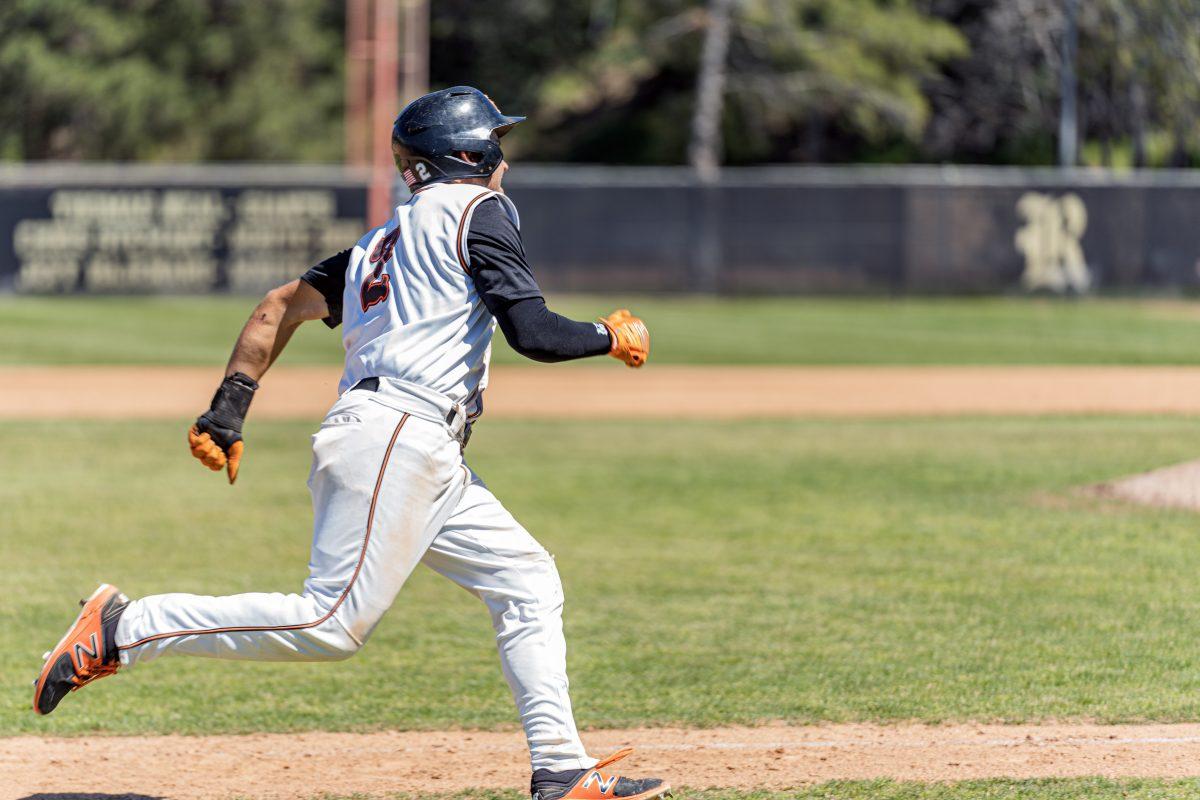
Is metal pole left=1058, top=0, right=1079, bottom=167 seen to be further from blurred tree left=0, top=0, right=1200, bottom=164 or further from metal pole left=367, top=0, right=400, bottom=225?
metal pole left=367, top=0, right=400, bottom=225

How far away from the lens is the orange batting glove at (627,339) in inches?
164

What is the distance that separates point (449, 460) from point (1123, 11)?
27.2 meters

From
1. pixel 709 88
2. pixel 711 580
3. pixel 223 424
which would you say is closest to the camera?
pixel 223 424

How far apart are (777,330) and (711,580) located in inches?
656

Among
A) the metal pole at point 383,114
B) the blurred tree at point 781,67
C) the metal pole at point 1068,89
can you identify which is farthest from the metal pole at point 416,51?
the metal pole at point 1068,89

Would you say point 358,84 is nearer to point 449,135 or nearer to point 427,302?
point 449,135

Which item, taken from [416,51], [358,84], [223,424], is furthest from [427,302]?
[416,51]

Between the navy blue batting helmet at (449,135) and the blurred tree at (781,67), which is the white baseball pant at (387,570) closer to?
the navy blue batting helmet at (449,135)

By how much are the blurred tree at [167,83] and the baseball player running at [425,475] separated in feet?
124

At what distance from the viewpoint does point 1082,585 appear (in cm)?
743

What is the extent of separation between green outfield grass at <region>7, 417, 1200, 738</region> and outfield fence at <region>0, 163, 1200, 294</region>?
49.9ft

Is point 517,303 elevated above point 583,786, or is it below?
above

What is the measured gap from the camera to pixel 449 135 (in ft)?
14.0

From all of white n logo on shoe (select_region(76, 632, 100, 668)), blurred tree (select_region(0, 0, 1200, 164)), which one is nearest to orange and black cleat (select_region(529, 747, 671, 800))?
white n logo on shoe (select_region(76, 632, 100, 668))
